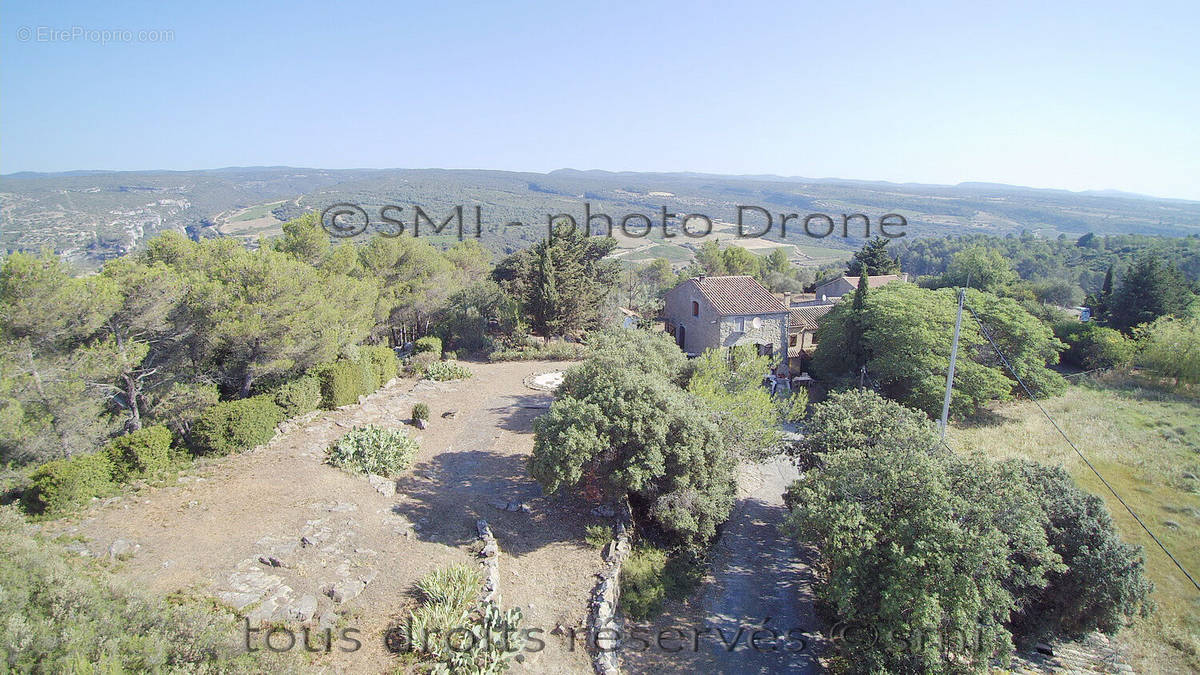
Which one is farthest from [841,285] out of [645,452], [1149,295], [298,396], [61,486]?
[61,486]

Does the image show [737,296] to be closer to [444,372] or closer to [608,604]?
[444,372]

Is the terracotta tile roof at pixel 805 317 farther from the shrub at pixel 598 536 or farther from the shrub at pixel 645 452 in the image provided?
the shrub at pixel 598 536

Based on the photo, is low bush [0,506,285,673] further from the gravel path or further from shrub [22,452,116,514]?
the gravel path

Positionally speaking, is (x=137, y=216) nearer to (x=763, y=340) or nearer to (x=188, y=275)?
(x=188, y=275)

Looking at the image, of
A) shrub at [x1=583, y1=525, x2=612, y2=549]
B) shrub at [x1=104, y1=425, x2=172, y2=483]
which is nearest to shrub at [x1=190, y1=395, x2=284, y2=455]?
shrub at [x1=104, y1=425, x2=172, y2=483]

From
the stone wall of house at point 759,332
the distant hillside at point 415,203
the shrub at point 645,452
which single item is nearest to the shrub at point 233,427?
the distant hillside at point 415,203

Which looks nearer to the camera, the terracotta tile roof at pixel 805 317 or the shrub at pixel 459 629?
the shrub at pixel 459 629
